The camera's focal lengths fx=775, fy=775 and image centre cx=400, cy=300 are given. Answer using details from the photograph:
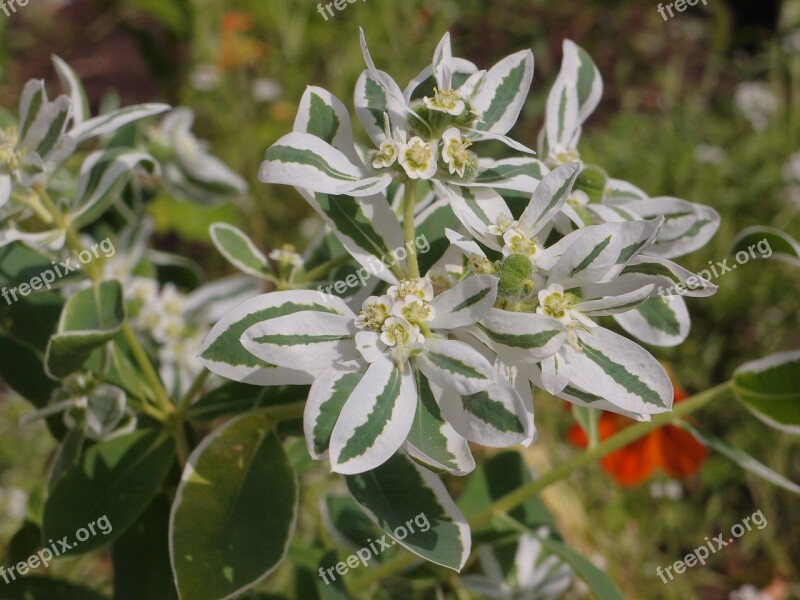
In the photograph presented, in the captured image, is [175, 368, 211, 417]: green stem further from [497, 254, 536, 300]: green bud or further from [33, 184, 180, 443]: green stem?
[497, 254, 536, 300]: green bud

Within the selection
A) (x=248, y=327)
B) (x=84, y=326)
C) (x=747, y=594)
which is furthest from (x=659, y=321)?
(x=747, y=594)

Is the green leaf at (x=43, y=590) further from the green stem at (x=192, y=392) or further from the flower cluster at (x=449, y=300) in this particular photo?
the flower cluster at (x=449, y=300)

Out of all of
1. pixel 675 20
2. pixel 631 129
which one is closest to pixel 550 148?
pixel 631 129

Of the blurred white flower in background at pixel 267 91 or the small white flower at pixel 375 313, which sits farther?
the blurred white flower in background at pixel 267 91

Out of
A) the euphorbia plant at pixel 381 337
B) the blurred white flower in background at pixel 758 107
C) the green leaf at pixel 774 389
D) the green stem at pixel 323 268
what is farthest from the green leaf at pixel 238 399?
the blurred white flower in background at pixel 758 107

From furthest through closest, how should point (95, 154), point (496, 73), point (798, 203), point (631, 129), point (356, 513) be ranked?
point (631, 129) < point (798, 203) < point (356, 513) < point (95, 154) < point (496, 73)

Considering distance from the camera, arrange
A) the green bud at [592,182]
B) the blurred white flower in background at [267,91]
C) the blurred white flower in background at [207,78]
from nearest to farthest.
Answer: the green bud at [592,182], the blurred white flower in background at [207,78], the blurred white flower in background at [267,91]

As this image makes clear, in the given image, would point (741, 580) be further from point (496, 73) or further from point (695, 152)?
point (496, 73)
